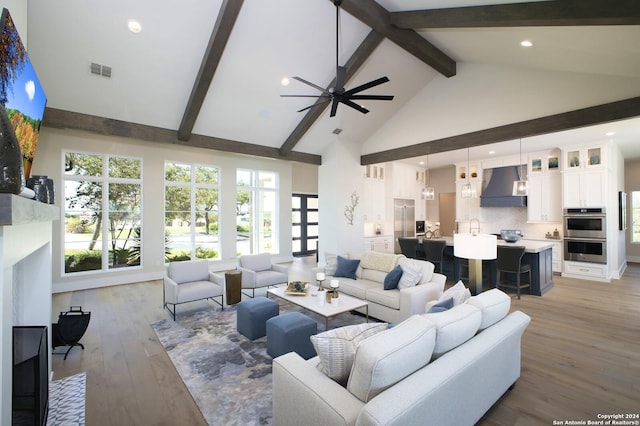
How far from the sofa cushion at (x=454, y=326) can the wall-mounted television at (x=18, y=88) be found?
2.79 metres

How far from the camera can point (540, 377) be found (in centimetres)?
265

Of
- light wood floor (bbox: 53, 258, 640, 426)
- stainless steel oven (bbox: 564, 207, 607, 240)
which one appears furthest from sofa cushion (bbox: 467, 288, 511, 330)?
stainless steel oven (bbox: 564, 207, 607, 240)

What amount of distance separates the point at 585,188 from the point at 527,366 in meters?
5.61

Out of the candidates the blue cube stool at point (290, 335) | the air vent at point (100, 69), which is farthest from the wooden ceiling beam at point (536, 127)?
the air vent at point (100, 69)

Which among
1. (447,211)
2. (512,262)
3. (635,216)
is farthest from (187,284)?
(635,216)

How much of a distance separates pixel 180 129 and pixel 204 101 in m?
0.79

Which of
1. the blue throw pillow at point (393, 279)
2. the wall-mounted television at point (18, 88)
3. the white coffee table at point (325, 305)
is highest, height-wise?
the wall-mounted television at point (18, 88)

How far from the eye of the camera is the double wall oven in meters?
6.14

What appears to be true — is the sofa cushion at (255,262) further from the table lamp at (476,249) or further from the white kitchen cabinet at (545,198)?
the white kitchen cabinet at (545,198)

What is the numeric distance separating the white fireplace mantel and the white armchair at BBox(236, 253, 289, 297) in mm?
2769

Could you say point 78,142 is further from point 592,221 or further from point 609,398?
point 592,221

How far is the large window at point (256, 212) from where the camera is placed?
8227 mm

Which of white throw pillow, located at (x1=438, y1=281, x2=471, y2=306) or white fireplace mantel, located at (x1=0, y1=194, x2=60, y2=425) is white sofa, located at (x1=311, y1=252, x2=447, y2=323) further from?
white fireplace mantel, located at (x1=0, y1=194, x2=60, y2=425)

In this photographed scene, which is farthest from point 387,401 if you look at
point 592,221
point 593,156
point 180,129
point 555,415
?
point 593,156
